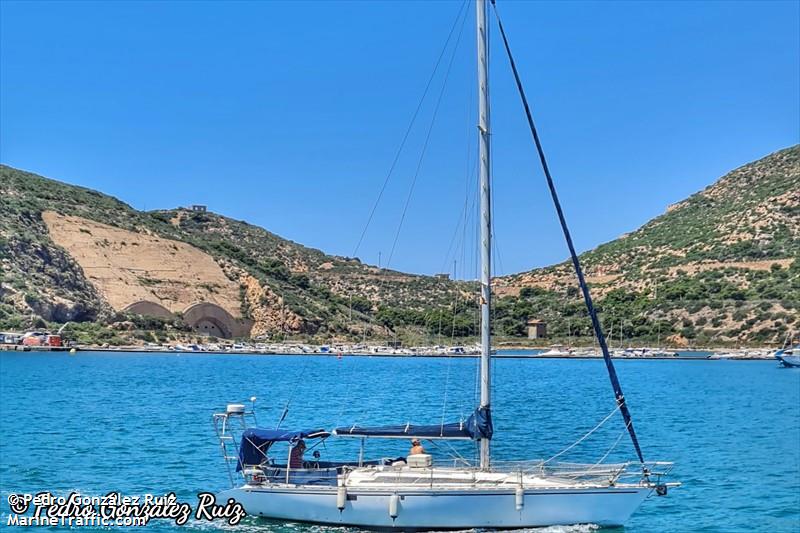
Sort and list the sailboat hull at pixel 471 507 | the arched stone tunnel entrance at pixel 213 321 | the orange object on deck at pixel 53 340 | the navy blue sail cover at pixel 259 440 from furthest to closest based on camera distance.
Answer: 1. the arched stone tunnel entrance at pixel 213 321
2. the orange object on deck at pixel 53 340
3. the navy blue sail cover at pixel 259 440
4. the sailboat hull at pixel 471 507

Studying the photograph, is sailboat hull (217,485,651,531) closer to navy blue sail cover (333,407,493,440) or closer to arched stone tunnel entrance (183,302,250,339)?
navy blue sail cover (333,407,493,440)

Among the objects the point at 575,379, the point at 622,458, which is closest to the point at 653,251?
the point at 575,379

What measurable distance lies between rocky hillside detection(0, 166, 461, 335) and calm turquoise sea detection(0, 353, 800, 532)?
110 feet

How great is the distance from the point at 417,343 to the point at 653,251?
5238 centimetres

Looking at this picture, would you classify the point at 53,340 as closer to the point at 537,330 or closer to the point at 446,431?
the point at 537,330

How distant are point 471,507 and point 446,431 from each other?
7.89 ft

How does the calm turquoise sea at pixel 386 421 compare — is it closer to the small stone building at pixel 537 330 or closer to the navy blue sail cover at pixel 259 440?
the navy blue sail cover at pixel 259 440

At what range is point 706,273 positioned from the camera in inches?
5768

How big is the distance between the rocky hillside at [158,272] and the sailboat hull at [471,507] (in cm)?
8959

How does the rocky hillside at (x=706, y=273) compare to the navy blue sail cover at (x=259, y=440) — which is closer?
the navy blue sail cover at (x=259, y=440)

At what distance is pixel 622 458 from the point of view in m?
31.1
